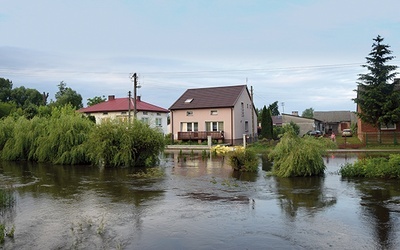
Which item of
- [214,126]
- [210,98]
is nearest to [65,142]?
[214,126]

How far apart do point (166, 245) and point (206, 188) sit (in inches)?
280

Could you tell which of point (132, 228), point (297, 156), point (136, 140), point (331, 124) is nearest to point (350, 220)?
point (132, 228)

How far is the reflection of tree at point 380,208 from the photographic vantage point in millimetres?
8234

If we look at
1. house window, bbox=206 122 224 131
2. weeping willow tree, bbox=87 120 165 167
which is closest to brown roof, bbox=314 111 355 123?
house window, bbox=206 122 224 131

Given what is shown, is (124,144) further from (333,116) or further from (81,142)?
(333,116)

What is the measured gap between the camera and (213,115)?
1775 inches

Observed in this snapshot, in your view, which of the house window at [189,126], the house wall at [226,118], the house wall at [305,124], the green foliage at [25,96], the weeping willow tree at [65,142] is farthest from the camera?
the green foliage at [25,96]

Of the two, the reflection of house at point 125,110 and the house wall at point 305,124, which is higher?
the reflection of house at point 125,110

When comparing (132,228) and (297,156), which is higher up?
(297,156)

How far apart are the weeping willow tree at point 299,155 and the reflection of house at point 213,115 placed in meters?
25.3

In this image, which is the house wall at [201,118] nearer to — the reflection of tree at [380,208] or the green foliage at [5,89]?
the reflection of tree at [380,208]

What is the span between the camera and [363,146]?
34031 mm

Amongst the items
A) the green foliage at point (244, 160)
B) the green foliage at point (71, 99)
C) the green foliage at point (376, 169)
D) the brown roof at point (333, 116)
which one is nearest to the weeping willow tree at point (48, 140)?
the green foliage at point (244, 160)

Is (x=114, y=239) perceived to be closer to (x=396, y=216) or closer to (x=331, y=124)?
(x=396, y=216)
